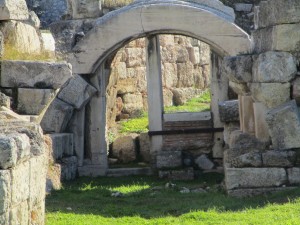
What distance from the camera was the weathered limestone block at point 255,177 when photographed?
388 inches

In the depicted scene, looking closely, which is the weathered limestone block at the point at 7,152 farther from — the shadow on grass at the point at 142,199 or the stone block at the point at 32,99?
the shadow on grass at the point at 142,199

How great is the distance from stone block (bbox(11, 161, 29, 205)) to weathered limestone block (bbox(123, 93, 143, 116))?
1196cm

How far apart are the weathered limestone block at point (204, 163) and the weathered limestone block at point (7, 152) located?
8897mm

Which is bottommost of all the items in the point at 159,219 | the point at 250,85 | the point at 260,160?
the point at 159,219

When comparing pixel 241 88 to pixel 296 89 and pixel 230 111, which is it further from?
pixel 230 111

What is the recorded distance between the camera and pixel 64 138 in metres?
13.2

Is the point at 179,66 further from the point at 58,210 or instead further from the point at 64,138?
the point at 58,210

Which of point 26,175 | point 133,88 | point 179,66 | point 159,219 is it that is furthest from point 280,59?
point 179,66

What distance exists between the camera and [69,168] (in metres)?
13.2

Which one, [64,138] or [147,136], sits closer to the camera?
[64,138]

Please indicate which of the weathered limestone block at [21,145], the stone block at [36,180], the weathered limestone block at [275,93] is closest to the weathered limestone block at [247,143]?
the weathered limestone block at [275,93]

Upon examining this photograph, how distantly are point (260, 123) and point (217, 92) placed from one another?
394 cm

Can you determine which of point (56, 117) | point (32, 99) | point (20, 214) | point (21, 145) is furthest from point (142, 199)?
point (21, 145)

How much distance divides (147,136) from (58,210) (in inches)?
239
